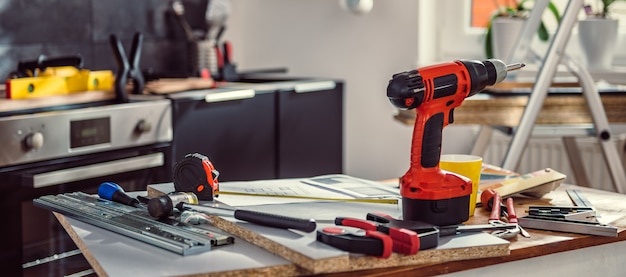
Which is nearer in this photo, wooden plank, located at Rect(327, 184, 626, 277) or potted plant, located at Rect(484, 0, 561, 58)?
wooden plank, located at Rect(327, 184, 626, 277)

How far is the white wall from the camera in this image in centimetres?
442

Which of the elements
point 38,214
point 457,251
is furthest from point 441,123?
point 38,214

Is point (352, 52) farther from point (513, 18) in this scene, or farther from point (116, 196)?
point (116, 196)

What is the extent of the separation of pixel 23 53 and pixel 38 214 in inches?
36.0

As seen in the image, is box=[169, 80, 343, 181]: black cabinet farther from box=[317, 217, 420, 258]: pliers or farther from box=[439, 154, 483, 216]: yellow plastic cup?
box=[317, 217, 420, 258]: pliers

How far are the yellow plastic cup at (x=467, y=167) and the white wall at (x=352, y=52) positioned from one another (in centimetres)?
270

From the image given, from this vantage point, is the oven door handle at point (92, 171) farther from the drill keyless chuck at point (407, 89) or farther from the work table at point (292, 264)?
the drill keyless chuck at point (407, 89)

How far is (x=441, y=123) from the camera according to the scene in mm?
1544

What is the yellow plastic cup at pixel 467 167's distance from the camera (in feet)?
5.53

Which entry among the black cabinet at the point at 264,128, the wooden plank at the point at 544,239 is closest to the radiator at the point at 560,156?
the black cabinet at the point at 264,128

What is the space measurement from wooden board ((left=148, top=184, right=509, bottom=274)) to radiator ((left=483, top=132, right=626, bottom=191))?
8.09 ft

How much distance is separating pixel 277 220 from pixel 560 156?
9.39ft

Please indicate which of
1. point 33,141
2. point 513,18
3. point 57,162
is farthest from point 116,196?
point 513,18

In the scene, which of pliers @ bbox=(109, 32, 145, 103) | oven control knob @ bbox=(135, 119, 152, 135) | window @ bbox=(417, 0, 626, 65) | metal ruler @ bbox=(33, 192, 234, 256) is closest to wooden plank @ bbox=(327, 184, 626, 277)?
metal ruler @ bbox=(33, 192, 234, 256)
